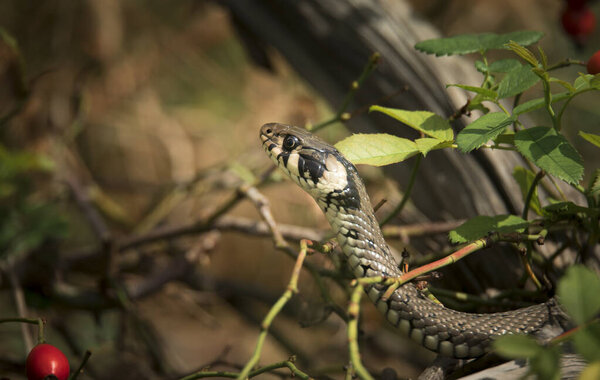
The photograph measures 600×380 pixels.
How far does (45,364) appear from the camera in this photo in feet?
4.04

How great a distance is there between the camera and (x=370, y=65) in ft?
5.67

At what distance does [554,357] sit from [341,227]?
0.80 meters

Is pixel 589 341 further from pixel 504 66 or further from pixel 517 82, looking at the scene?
pixel 504 66

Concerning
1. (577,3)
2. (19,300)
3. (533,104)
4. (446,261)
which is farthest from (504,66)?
(19,300)

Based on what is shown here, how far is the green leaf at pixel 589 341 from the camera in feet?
2.73

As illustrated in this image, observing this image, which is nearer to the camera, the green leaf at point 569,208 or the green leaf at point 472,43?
the green leaf at point 569,208

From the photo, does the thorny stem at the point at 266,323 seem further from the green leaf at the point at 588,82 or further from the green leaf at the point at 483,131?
the green leaf at the point at 588,82

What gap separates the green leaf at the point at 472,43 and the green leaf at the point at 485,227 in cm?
46

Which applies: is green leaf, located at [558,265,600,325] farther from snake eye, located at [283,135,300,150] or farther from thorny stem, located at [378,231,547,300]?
snake eye, located at [283,135,300,150]

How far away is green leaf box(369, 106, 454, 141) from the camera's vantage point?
1.27 m

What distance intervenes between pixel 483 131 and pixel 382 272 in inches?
20.0

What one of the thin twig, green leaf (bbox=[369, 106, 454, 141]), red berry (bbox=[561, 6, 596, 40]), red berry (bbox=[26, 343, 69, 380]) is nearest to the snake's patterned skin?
green leaf (bbox=[369, 106, 454, 141])

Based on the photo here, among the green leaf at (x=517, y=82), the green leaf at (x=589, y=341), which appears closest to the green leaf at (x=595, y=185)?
the green leaf at (x=517, y=82)

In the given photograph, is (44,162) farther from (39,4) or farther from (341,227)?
(39,4)
